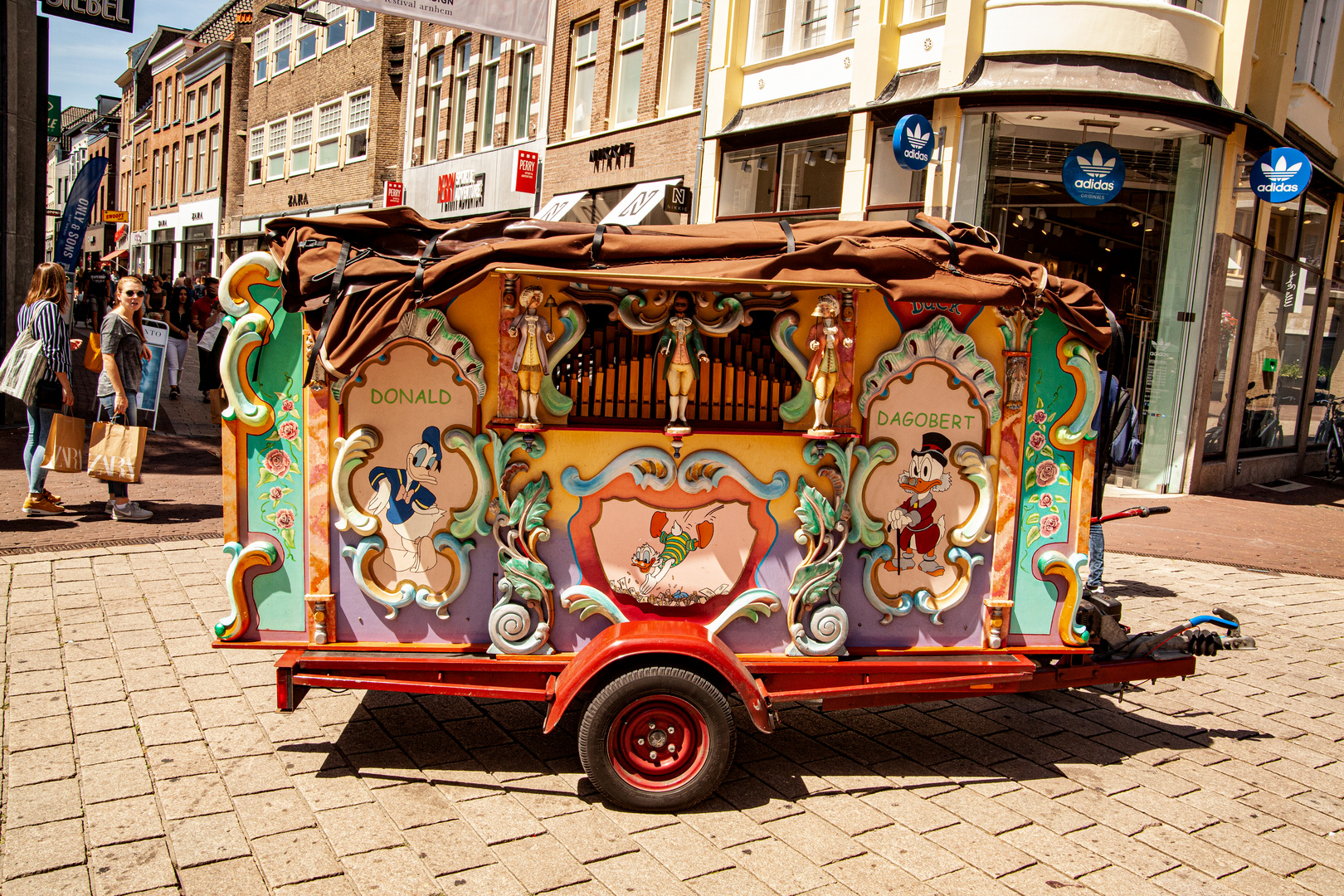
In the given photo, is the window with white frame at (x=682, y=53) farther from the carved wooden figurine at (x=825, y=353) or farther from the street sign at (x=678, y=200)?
the carved wooden figurine at (x=825, y=353)

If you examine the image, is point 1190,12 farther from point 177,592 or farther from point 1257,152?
point 177,592

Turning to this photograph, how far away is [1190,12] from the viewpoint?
10930 millimetres

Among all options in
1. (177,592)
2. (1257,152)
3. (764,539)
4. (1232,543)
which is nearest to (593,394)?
(764,539)

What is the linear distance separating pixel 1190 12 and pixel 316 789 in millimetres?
12264

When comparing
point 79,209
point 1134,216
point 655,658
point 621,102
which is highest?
point 621,102

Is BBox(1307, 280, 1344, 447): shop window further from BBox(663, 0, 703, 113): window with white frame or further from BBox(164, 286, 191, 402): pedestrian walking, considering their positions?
BBox(164, 286, 191, 402): pedestrian walking

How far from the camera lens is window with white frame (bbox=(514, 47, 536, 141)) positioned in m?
20.5

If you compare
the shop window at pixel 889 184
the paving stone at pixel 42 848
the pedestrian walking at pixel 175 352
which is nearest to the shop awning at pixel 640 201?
the shop window at pixel 889 184

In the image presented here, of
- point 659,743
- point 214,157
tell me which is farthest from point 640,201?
point 214,157

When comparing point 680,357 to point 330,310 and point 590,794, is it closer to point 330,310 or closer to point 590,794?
point 330,310

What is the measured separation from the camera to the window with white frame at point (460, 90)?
2275 centimetres

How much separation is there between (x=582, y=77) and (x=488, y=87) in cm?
427

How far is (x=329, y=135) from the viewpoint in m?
28.9

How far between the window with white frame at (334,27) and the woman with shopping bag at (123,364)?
78.3 ft
